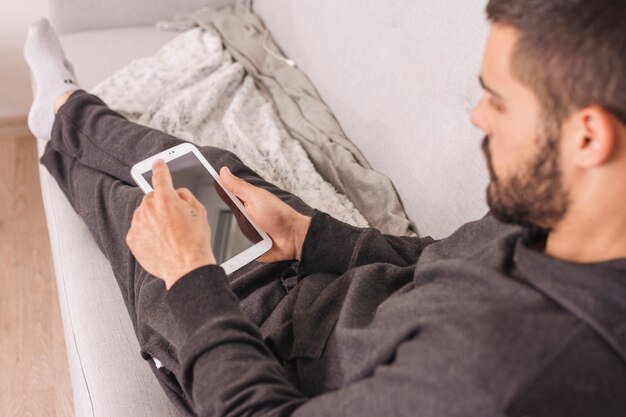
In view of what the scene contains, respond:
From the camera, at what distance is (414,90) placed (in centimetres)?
130

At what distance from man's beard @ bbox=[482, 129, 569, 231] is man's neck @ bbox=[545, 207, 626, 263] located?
0.02m

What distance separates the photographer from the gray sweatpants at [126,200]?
3.31ft

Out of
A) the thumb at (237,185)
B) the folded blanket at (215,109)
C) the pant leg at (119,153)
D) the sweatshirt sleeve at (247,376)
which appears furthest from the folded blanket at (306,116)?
the sweatshirt sleeve at (247,376)

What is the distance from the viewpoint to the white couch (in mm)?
1081

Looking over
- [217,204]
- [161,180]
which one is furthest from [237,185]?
[161,180]

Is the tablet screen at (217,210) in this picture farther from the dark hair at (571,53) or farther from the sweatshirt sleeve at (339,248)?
the dark hair at (571,53)

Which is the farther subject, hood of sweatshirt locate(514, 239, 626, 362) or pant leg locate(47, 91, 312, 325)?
pant leg locate(47, 91, 312, 325)

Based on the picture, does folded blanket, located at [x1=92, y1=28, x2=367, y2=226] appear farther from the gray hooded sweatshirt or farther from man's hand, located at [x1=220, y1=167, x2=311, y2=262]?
the gray hooded sweatshirt

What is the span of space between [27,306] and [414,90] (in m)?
1.05

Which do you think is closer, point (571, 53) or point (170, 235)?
point (571, 53)

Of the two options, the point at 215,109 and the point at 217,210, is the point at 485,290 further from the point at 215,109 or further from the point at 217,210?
the point at 215,109

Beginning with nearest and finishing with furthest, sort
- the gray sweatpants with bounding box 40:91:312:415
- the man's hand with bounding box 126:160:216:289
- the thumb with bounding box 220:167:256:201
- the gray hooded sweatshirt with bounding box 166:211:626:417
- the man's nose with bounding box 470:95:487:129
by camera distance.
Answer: the gray hooded sweatshirt with bounding box 166:211:626:417, the man's nose with bounding box 470:95:487:129, the man's hand with bounding box 126:160:216:289, the gray sweatpants with bounding box 40:91:312:415, the thumb with bounding box 220:167:256:201

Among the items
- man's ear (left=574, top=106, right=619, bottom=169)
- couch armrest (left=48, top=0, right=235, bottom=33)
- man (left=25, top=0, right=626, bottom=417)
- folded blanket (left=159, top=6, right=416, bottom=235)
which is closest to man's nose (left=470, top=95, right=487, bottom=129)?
man (left=25, top=0, right=626, bottom=417)

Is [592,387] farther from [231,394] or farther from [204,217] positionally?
[204,217]
